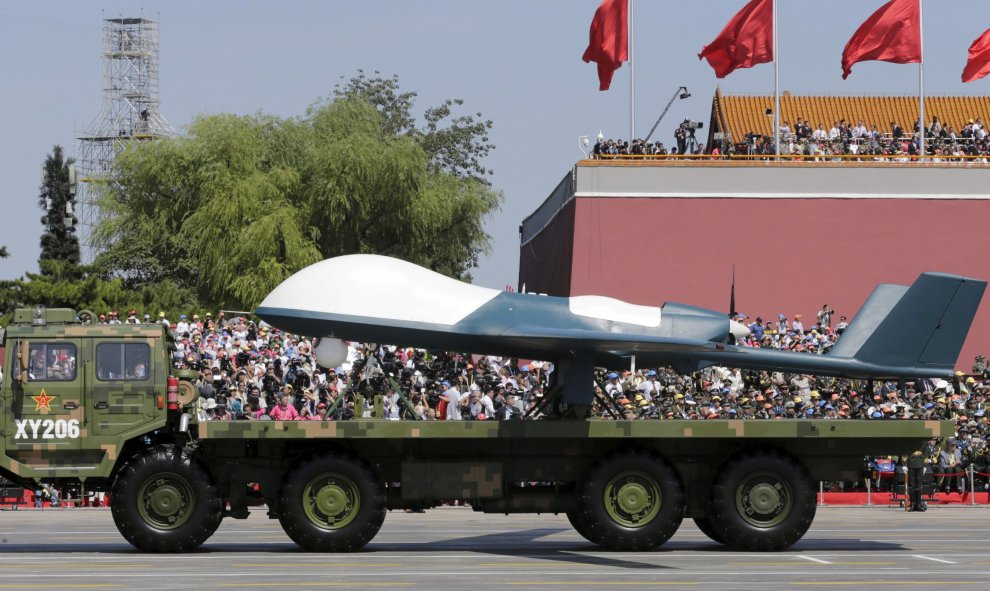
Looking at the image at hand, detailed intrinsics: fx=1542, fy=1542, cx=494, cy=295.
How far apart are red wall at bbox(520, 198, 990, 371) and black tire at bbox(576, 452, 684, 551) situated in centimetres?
2864

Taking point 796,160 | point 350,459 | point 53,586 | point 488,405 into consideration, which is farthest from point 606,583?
point 796,160

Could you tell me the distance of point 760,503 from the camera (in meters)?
19.5

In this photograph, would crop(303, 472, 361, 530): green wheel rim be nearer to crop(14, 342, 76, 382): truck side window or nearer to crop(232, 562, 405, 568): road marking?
crop(232, 562, 405, 568): road marking

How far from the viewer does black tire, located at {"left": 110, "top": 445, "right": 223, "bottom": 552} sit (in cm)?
1875

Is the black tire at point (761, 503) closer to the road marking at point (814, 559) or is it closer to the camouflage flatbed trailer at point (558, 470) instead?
the camouflage flatbed trailer at point (558, 470)

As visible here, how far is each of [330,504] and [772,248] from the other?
31.8 metres

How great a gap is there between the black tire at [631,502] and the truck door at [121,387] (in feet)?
18.2

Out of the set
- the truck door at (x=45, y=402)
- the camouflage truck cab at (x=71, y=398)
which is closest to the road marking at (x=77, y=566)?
the camouflage truck cab at (x=71, y=398)

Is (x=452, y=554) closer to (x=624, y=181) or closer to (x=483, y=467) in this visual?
(x=483, y=467)

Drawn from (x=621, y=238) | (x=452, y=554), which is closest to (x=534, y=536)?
(x=452, y=554)

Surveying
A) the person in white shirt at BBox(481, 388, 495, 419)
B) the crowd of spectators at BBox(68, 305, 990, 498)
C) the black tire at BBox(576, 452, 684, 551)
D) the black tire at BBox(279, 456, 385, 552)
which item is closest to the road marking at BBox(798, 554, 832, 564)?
the black tire at BBox(576, 452, 684, 551)

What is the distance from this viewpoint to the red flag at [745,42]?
47.0m

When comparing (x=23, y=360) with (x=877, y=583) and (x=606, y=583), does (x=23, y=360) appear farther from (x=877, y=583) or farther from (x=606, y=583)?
(x=877, y=583)

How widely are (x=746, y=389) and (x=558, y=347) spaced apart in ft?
45.3
